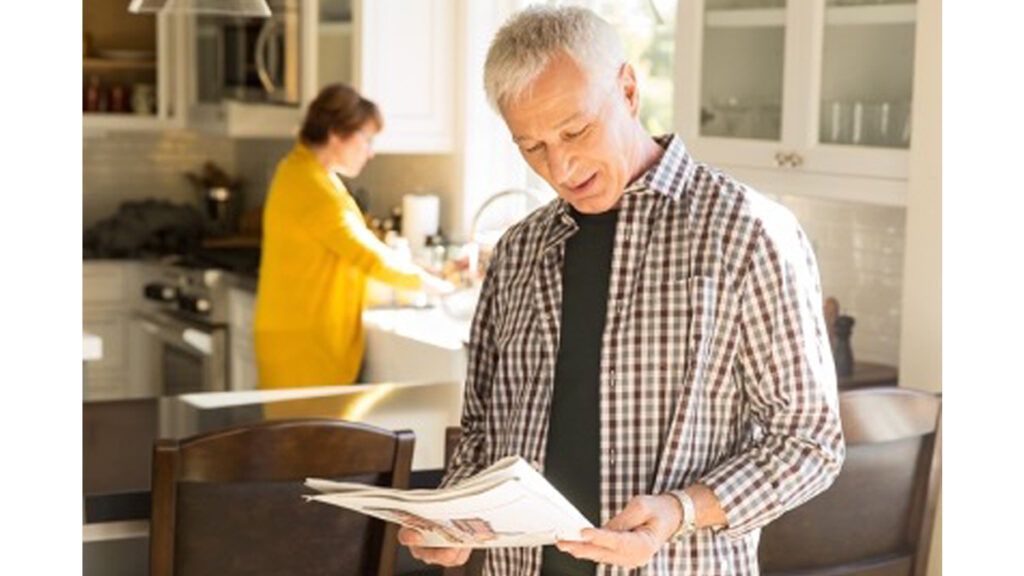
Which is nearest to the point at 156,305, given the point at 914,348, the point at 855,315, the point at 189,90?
the point at 189,90

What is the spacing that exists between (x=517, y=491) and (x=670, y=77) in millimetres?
3762

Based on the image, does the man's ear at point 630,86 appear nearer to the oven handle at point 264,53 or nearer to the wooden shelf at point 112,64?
the oven handle at point 264,53

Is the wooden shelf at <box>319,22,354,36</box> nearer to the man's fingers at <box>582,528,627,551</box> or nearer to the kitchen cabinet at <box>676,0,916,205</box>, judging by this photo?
the kitchen cabinet at <box>676,0,916,205</box>

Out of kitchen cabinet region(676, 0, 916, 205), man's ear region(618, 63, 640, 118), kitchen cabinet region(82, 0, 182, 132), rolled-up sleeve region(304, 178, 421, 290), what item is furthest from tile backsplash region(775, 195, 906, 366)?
kitchen cabinet region(82, 0, 182, 132)

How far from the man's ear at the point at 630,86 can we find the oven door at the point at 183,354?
15.6ft

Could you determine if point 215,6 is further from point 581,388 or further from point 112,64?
point 112,64

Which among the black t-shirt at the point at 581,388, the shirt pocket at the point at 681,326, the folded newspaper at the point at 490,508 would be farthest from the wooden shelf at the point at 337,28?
the folded newspaper at the point at 490,508

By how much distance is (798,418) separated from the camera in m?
2.32

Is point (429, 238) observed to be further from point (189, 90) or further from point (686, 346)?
point (686, 346)

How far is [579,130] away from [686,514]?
0.49 m

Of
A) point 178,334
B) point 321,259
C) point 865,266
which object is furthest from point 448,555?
point 178,334

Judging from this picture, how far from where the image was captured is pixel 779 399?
2.32m

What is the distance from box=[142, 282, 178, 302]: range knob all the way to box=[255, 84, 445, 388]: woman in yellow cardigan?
1.35m

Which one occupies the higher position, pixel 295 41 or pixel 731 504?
pixel 295 41
